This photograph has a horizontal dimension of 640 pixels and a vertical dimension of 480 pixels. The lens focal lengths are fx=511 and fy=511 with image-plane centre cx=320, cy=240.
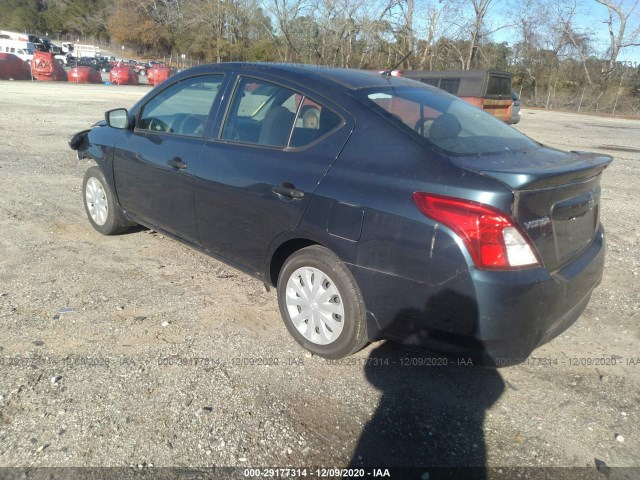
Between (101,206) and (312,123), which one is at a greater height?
(312,123)

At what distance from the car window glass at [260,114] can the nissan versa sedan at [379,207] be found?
0.05 feet

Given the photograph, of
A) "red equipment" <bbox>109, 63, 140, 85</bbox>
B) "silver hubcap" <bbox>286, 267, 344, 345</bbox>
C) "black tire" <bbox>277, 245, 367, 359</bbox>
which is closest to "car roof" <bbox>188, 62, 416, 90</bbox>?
"black tire" <bbox>277, 245, 367, 359</bbox>

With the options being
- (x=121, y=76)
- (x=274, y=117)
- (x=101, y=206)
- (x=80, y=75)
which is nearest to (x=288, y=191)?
(x=274, y=117)

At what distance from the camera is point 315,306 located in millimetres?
3150

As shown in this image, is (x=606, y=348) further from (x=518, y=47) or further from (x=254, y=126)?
(x=518, y=47)

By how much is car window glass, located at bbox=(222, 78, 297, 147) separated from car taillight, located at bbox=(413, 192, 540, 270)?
130 centimetres

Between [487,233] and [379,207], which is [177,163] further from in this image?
[487,233]

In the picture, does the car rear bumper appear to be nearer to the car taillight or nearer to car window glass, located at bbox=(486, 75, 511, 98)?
the car taillight

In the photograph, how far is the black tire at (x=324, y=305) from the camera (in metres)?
2.92

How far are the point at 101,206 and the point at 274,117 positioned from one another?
251 centimetres

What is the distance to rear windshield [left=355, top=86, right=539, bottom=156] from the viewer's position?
9.59ft

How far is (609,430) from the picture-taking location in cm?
269

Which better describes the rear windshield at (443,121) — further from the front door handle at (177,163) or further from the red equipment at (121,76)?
the red equipment at (121,76)

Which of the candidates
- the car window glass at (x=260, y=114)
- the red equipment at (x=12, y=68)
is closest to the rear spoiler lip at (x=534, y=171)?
the car window glass at (x=260, y=114)
